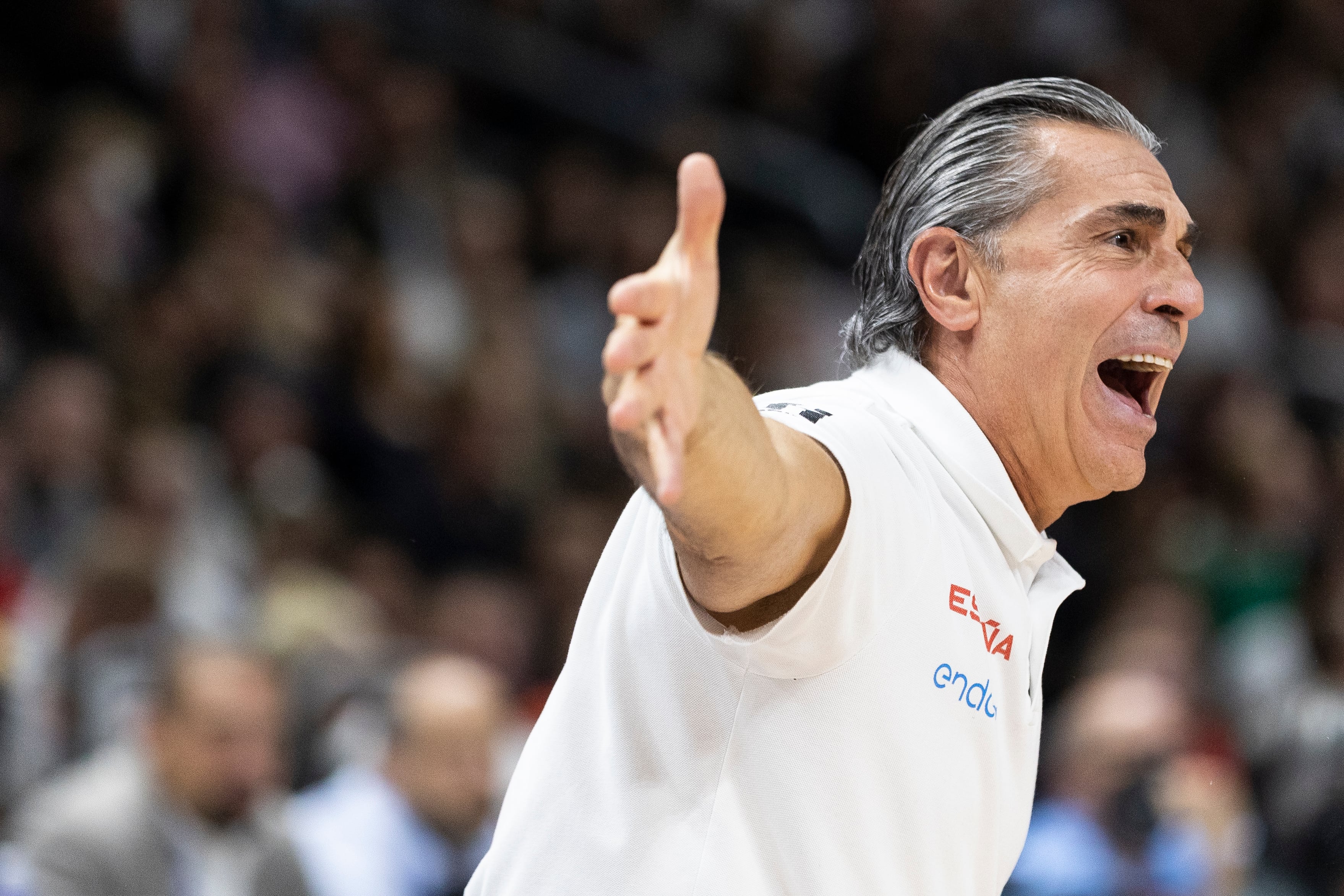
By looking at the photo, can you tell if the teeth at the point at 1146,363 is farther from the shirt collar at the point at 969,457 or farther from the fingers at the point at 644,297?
the fingers at the point at 644,297

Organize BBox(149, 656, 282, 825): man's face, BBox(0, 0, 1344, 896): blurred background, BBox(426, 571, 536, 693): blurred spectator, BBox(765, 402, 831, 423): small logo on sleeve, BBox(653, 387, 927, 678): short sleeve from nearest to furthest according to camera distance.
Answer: BBox(653, 387, 927, 678): short sleeve, BBox(765, 402, 831, 423): small logo on sleeve, BBox(149, 656, 282, 825): man's face, BBox(0, 0, 1344, 896): blurred background, BBox(426, 571, 536, 693): blurred spectator

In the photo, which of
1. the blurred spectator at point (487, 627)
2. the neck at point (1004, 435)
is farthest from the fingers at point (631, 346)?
the blurred spectator at point (487, 627)

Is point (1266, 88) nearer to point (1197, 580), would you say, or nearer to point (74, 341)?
point (1197, 580)

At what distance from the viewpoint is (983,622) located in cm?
200

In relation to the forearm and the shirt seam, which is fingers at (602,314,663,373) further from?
the shirt seam

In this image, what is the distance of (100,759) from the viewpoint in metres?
Result: 4.12

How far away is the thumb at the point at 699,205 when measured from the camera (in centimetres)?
149

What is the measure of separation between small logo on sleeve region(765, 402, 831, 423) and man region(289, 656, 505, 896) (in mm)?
2682

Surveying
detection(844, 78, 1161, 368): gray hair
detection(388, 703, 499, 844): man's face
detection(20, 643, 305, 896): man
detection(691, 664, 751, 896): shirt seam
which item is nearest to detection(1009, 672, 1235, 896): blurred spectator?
detection(388, 703, 499, 844): man's face

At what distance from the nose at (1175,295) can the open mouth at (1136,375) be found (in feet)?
0.23

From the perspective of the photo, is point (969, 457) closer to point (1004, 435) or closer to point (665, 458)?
point (1004, 435)

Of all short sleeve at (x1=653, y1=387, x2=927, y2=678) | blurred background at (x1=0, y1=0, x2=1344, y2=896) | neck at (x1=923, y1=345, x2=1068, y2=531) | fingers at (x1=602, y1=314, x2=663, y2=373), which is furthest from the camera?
blurred background at (x1=0, y1=0, x2=1344, y2=896)

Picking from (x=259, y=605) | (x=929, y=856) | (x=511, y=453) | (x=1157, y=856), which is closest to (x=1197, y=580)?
(x=1157, y=856)

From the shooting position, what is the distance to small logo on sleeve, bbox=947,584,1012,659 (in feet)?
6.38
